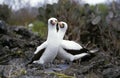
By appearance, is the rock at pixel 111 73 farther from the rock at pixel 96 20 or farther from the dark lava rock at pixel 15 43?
the rock at pixel 96 20

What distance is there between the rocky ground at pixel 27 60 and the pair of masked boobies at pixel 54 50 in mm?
194

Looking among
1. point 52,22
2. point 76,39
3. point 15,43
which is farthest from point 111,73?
point 76,39

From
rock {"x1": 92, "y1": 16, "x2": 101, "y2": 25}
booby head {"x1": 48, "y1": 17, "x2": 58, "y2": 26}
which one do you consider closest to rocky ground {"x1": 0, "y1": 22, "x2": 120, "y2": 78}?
booby head {"x1": 48, "y1": 17, "x2": 58, "y2": 26}

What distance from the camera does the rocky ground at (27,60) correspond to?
7754 millimetres

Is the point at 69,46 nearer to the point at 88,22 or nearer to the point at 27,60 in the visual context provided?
the point at 27,60

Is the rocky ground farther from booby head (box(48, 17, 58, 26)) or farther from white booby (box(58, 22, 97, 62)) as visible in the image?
booby head (box(48, 17, 58, 26))

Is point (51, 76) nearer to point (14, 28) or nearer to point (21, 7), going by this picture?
point (14, 28)

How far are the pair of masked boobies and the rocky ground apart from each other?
194 mm

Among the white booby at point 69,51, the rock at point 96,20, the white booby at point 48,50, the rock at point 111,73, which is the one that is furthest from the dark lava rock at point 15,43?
the rock at point 111,73

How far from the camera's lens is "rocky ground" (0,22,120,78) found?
775 cm

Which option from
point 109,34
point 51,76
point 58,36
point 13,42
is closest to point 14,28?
point 13,42

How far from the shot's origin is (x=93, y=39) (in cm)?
1224

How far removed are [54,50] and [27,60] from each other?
1188mm

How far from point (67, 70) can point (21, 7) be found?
10014 millimetres
